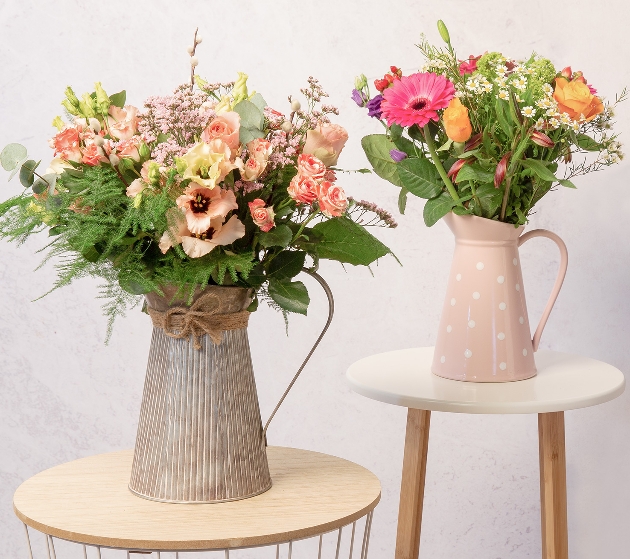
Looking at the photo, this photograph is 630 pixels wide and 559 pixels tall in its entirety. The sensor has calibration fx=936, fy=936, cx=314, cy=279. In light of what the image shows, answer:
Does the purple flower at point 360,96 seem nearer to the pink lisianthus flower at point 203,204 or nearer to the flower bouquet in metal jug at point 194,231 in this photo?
the flower bouquet in metal jug at point 194,231

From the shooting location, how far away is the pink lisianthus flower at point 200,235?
1.02 m

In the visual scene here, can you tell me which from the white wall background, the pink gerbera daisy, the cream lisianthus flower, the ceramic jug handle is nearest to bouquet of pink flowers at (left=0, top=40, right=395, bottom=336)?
the cream lisianthus flower

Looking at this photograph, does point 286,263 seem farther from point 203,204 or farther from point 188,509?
point 188,509

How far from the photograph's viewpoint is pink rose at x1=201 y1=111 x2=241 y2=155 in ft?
3.41

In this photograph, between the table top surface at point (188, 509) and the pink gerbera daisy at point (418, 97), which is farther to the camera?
the pink gerbera daisy at point (418, 97)

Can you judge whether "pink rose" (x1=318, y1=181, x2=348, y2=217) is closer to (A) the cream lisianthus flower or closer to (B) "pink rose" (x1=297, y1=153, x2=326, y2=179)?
(B) "pink rose" (x1=297, y1=153, x2=326, y2=179)

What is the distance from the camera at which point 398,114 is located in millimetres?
1290

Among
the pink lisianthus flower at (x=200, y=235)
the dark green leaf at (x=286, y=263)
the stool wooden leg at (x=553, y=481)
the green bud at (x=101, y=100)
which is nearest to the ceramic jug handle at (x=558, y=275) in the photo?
the stool wooden leg at (x=553, y=481)

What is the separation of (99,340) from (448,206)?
102 cm

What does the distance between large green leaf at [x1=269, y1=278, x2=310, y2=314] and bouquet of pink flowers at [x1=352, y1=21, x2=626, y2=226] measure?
29 centimetres

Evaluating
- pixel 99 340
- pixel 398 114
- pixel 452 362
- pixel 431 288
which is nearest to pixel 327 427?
pixel 431 288

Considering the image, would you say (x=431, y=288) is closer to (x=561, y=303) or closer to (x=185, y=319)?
(x=561, y=303)

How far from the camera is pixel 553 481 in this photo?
1.36 meters

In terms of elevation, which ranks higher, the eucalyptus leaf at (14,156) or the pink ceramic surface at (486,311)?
the eucalyptus leaf at (14,156)
